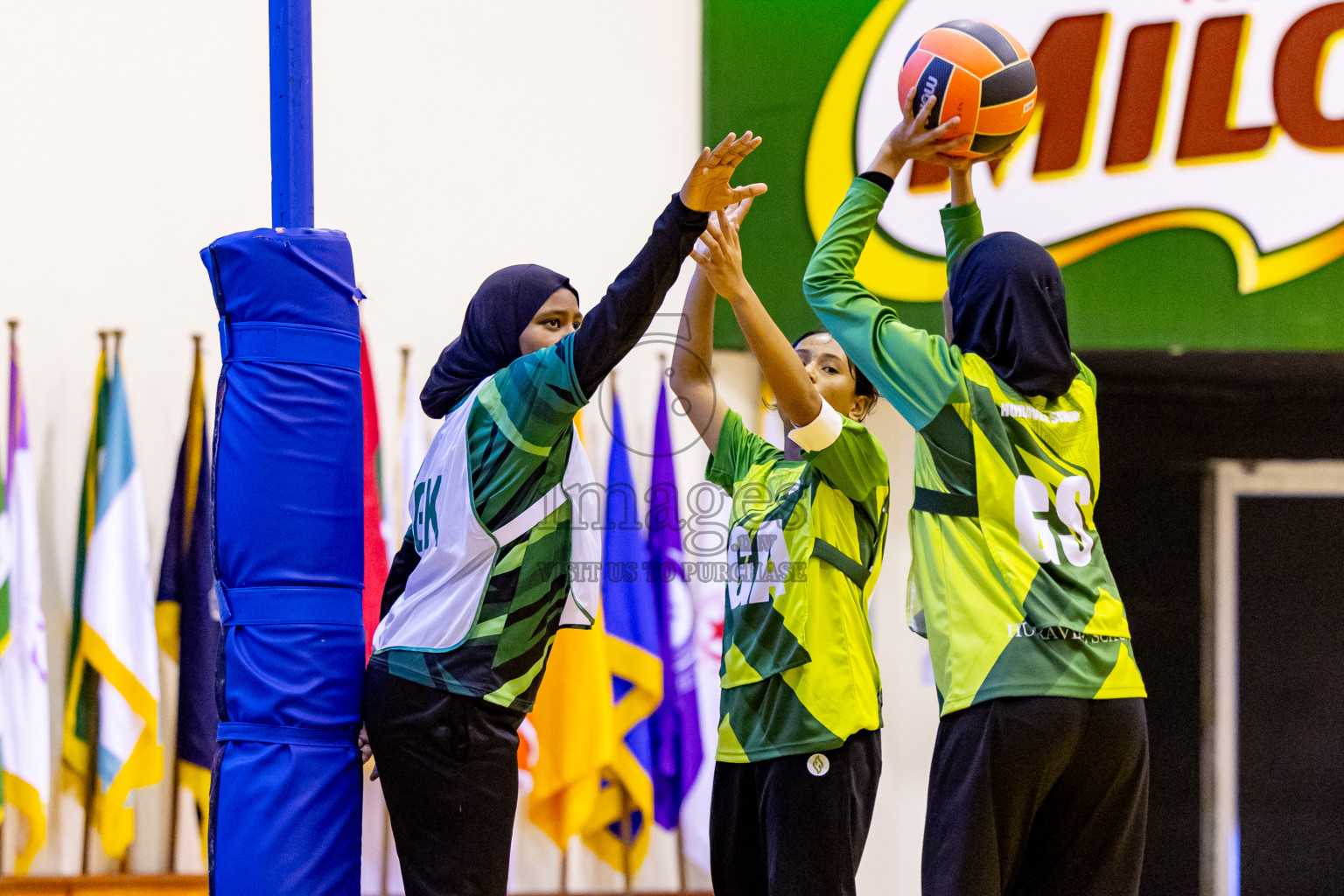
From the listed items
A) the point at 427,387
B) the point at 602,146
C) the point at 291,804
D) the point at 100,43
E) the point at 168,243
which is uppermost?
the point at 100,43

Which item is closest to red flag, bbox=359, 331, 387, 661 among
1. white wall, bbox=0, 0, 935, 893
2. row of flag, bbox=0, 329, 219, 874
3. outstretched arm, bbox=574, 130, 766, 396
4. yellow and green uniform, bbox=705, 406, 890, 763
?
white wall, bbox=0, 0, 935, 893

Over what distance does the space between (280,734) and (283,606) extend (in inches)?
10.4

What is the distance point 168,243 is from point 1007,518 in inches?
145

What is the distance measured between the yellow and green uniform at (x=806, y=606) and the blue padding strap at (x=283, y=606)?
3.02 ft

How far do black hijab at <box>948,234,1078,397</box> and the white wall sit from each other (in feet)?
7.15

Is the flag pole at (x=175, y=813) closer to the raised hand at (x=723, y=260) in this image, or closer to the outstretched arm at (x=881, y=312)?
the raised hand at (x=723, y=260)

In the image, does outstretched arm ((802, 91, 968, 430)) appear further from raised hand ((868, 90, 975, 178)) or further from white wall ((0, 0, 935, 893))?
white wall ((0, 0, 935, 893))

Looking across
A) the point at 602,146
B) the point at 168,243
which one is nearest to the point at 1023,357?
the point at 602,146

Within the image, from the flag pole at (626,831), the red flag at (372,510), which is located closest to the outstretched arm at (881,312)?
the red flag at (372,510)

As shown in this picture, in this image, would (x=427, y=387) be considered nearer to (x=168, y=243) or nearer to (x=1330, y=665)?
(x=168, y=243)

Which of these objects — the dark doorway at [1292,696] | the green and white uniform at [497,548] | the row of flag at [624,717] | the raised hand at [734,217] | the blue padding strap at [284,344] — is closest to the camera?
the green and white uniform at [497,548]

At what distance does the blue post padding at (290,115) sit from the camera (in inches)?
102

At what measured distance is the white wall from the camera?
14.8 feet

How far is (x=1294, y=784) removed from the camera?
15.7 feet
